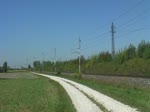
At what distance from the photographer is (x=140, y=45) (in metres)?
82.6

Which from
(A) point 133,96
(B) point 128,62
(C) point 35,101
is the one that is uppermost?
(B) point 128,62

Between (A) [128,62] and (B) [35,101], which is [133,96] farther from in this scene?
(A) [128,62]

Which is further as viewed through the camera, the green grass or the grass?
the green grass

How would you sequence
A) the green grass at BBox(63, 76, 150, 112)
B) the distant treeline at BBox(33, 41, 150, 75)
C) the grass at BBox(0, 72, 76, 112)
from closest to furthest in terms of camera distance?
1. the grass at BBox(0, 72, 76, 112)
2. the green grass at BBox(63, 76, 150, 112)
3. the distant treeline at BBox(33, 41, 150, 75)

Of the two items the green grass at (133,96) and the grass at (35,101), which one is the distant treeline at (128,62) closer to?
the green grass at (133,96)

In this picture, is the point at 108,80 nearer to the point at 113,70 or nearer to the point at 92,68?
the point at 113,70

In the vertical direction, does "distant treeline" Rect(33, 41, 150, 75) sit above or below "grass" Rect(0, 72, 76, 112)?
above

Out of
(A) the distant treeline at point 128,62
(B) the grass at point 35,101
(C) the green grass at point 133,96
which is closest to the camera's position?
(B) the grass at point 35,101

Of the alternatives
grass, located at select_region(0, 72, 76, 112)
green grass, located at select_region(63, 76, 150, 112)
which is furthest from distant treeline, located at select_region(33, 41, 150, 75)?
grass, located at select_region(0, 72, 76, 112)

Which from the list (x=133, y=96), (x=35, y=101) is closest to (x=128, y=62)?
(x=133, y=96)

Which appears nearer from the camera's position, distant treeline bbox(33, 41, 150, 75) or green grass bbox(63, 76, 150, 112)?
green grass bbox(63, 76, 150, 112)

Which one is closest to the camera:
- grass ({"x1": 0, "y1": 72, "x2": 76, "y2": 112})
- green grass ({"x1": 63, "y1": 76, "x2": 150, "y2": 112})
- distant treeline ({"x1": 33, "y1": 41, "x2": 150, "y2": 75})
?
grass ({"x1": 0, "y1": 72, "x2": 76, "y2": 112})

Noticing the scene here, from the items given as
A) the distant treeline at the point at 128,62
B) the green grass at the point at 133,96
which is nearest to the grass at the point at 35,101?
the green grass at the point at 133,96

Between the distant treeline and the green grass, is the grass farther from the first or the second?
the distant treeline
